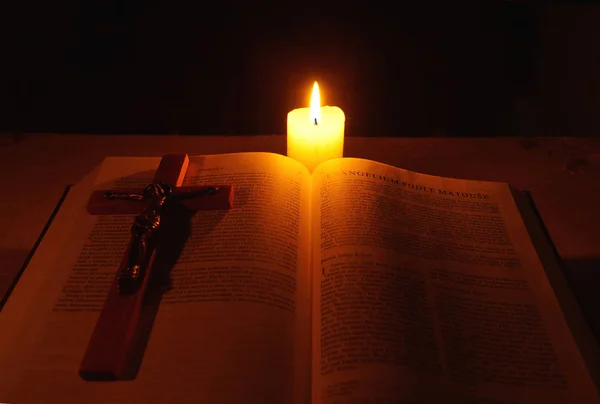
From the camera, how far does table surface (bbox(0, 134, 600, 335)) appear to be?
2.68 ft

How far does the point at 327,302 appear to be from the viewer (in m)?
0.63

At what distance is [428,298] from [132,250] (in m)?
0.37

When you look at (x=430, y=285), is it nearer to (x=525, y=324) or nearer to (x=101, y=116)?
(x=525, y=324)

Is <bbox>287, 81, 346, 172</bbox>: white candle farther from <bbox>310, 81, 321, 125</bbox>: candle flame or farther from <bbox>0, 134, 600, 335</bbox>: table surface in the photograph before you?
<bbox>0, 134, 600, 335</bbox>: table surface

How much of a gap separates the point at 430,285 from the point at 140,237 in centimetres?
37

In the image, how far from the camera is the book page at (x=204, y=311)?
0.55 m

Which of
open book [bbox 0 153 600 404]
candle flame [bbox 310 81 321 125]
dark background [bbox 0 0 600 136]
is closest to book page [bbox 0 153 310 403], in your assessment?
open book [bbox 0 153 600 404]

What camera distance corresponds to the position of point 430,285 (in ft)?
2.17

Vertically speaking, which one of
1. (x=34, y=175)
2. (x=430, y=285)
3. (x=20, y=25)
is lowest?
(x=430, y=285)

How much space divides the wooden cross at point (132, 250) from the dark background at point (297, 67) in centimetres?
58

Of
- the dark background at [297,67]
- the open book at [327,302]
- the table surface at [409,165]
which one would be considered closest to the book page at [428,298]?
the open book at [327,302]

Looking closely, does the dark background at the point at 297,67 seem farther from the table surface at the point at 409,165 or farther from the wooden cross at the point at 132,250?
the wooden cross at the point at 132,250

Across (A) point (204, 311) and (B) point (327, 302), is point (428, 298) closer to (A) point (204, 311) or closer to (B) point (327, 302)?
(B) point (327, 302)

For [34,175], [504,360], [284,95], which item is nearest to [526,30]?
[284,95]
